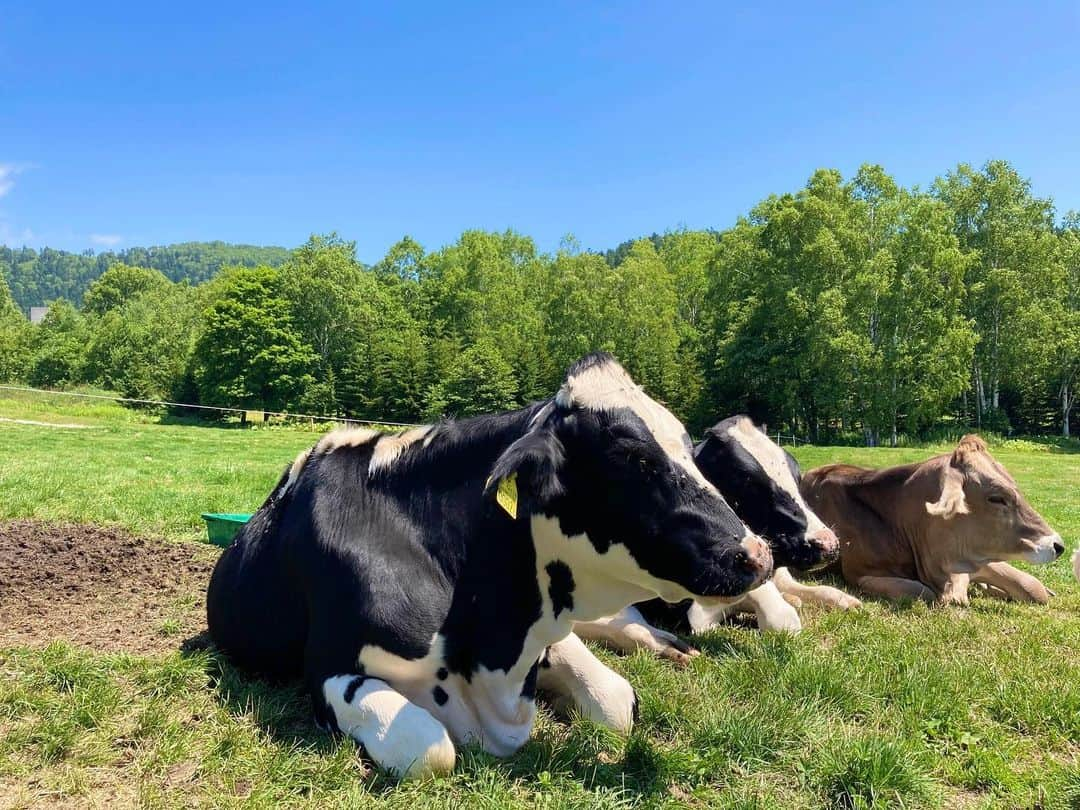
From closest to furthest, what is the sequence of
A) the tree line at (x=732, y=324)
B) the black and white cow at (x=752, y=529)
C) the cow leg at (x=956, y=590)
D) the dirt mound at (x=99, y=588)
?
the dirt mound at (x=99, y=588)
the black and white cow at (x=752, y=529)
the cow leg at (x=956, y=590)
the tree line at (x=732, y=324)

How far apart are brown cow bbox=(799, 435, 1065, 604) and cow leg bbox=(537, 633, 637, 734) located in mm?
4088

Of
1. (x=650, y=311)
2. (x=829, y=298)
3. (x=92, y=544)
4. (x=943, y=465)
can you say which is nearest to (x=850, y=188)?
(x=829, y=298)

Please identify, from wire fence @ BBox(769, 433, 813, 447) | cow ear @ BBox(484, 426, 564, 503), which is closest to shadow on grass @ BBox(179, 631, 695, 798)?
cow ear @ BBox(484, 426, 564, 503)

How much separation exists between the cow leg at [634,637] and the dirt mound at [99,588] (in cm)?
263

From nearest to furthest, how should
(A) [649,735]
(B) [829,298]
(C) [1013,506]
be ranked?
(A) [649,735], (C) [1013,506], (B) [829,298]

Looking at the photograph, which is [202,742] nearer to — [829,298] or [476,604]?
[476,604]

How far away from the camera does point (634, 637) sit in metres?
4.92

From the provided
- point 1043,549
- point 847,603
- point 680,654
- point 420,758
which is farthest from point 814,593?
point 420,758

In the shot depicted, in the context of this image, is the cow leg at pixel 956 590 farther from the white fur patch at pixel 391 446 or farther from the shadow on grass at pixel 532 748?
the white fur patch at pixel 391 446

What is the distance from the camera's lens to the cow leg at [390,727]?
2988 millimetres

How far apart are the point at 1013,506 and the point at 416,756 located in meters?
5.94

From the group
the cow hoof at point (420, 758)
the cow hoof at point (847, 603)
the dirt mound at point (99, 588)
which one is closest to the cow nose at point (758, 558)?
the cow hoof at point (420, 758)

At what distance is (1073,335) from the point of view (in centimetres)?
4200

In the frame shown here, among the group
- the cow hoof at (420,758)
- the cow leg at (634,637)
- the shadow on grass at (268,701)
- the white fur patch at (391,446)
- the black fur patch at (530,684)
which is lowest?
the cow leg at (634,637)
